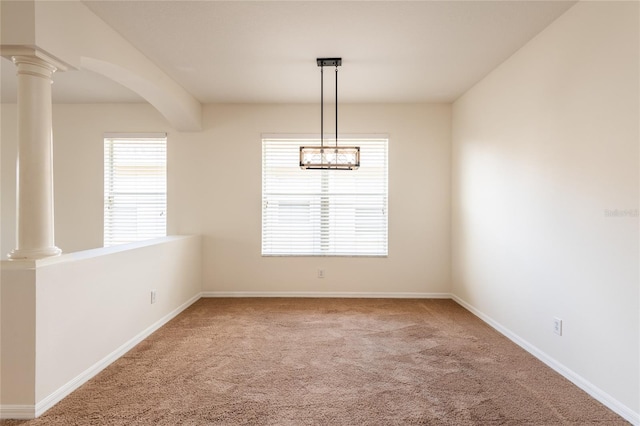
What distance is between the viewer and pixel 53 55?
2297 millimetres

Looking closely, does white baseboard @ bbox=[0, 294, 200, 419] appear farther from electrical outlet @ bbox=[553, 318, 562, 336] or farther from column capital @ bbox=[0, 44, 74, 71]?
electrical outlet @ bbox=[553, 318, 562, 336]

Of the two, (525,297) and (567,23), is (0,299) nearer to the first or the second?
(525,297)

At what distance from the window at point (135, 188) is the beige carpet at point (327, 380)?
5.94ft

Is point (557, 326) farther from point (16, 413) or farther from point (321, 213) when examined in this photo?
point (16, 413)

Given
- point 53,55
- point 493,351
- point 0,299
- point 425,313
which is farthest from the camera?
point 425,313

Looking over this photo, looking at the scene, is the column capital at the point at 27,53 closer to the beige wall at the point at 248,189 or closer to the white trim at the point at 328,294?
the beige wall at the point at 248,189

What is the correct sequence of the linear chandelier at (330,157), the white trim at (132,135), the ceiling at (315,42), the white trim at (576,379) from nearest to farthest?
the white trim at (576,379) < the ceiling at (315,42) < the linear chandelier at (330,157) < the white trim at (132,135)

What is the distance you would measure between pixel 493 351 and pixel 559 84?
7.63 ft

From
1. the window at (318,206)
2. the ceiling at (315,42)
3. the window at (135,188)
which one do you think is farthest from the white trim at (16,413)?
the window at (318,206)

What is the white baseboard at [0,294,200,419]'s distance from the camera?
2.10m

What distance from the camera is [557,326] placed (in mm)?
2703

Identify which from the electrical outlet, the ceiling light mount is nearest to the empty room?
the electrical outlet

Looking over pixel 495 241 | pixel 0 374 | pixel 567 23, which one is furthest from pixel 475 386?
pixel 0 374

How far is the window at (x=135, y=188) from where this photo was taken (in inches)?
194
